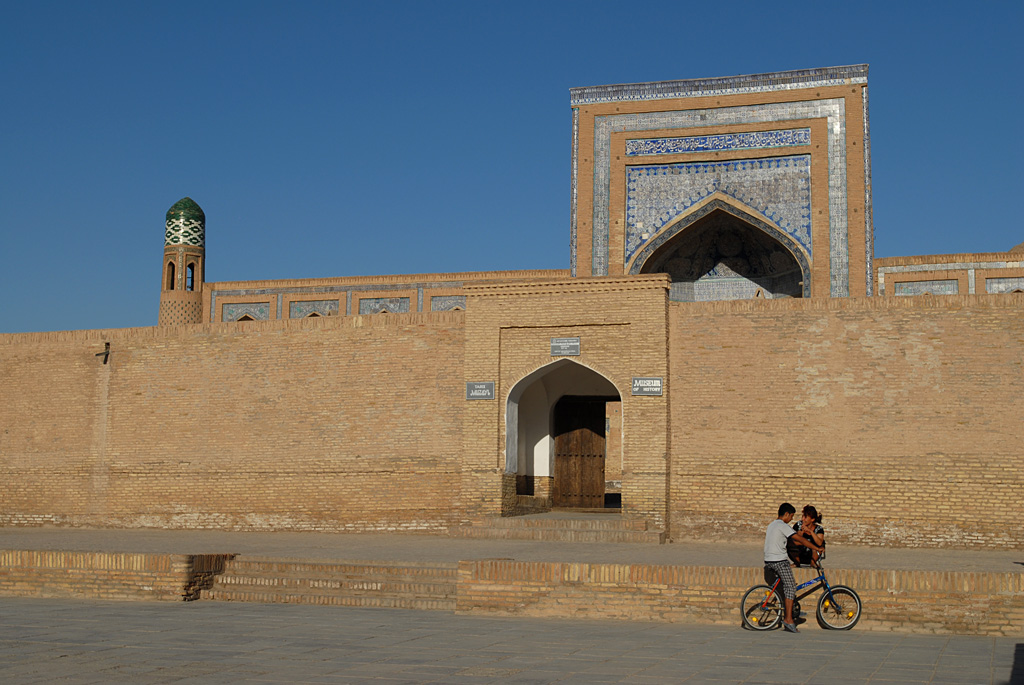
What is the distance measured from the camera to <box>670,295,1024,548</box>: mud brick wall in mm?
10023

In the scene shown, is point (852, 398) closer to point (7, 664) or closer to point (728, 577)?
point (728, 577)

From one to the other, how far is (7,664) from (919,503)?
8035 millimetres

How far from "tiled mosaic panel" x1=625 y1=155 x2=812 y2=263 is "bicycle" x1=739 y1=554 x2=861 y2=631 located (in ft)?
30.6

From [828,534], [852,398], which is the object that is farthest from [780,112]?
[828,534]

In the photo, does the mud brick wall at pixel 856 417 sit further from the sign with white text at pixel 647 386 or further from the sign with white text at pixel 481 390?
the sign with white text at pixel 481 390

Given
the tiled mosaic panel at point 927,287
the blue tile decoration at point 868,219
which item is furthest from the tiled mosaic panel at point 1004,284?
the blue tile decoration at point 868,219

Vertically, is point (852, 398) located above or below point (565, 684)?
above

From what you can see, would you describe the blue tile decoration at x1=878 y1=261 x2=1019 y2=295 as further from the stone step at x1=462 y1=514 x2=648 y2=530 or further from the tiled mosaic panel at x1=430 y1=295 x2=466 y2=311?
the stone step at x1=462 y1=514 x2=648 y2=530

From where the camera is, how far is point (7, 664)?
4746 millimetres

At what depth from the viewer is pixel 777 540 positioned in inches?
249

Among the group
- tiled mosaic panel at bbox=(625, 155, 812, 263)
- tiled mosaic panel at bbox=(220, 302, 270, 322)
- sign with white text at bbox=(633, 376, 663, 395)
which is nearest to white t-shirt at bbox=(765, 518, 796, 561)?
sign with white text at bbox=(633, 376, 663, 395)

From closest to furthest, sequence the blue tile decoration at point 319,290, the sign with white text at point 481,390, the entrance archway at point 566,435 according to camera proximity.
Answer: the sign with white text at point 481,390 → the entrance archway at point 566,435 → the blue tile decoration at point 319,290

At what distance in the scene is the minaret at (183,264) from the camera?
61.1 ft

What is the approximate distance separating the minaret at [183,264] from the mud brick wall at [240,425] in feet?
15.6
